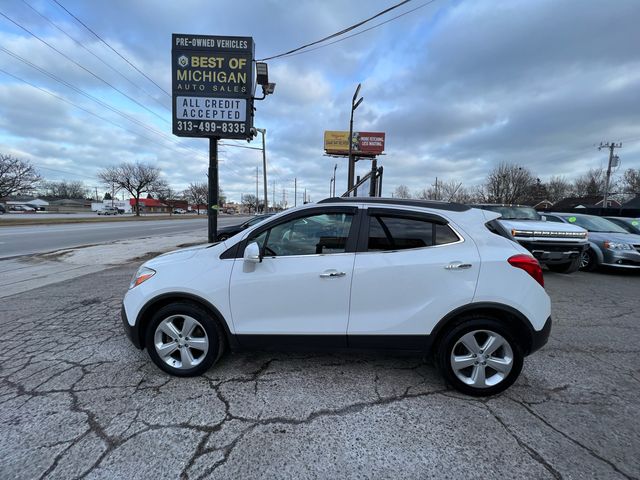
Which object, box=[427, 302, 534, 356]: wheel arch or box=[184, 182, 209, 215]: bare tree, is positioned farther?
box=[184, 182, 209, 215]: bare tree

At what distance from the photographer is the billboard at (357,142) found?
177ft

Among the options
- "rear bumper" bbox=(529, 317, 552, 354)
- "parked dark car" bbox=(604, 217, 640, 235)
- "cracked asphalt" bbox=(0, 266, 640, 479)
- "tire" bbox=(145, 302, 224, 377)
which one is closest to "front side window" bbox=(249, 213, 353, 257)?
"tire" bbox=(145, 302, 224, 377)

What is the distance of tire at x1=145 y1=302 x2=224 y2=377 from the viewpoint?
108 inches

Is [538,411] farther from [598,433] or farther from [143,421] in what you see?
[143,421]

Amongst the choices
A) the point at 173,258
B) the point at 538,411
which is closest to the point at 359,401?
the point at 538,411

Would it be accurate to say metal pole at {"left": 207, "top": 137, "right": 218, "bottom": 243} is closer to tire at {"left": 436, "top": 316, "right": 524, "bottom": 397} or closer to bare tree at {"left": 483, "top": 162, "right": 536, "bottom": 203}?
tire at {"left": 436, "top": 316, "right": 524, "bottom": 397}

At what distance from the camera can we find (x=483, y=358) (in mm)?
2557

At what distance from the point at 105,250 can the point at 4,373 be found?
1050 cm

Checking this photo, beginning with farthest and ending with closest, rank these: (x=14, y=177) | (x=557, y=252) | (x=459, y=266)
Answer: (x=14, y=177) < (x=557, y=252) < (x=459, y=266)

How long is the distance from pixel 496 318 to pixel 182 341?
286cm

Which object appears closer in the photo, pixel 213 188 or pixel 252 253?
pixel 252 253

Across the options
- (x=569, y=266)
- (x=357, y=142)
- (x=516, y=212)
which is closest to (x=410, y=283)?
(x=569, y=266)

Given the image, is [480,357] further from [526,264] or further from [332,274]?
[332,274]

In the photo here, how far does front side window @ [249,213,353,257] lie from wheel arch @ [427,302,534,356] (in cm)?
110
